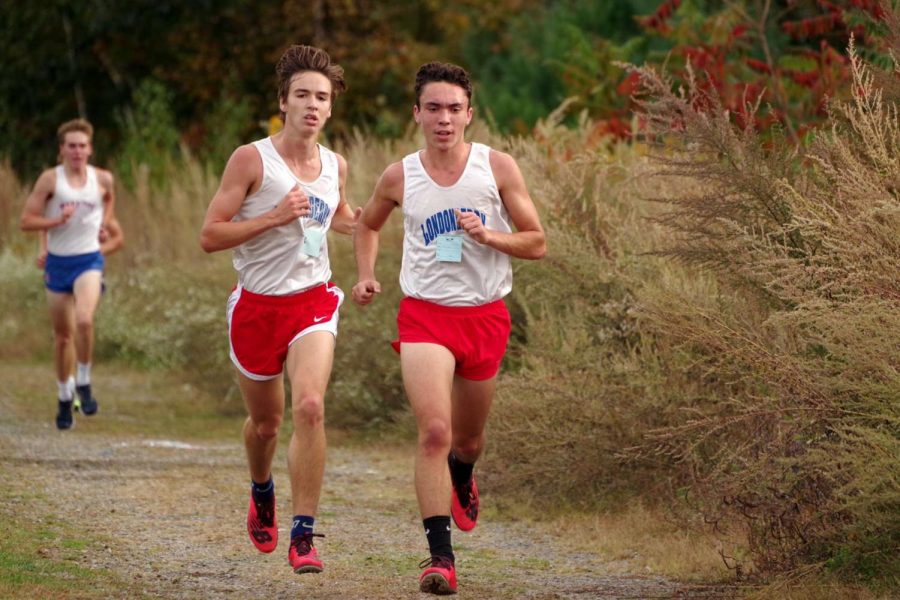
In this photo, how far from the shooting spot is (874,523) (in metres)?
6.31

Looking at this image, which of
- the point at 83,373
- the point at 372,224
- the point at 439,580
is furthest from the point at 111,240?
the point at 439,580

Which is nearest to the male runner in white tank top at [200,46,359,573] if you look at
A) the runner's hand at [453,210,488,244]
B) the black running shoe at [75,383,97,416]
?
the runner's hand at [453,210,488,244]

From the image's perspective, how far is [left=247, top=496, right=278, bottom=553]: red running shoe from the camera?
25.3 ft

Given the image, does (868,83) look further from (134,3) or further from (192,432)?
(134,3)

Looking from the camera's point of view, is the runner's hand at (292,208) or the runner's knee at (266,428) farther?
the runner's knee at (266,428)

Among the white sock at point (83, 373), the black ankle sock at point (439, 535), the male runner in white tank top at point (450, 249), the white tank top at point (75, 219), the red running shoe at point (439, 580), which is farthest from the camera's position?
the white sock at point (83, 373)

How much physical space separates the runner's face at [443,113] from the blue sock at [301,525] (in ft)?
5.44

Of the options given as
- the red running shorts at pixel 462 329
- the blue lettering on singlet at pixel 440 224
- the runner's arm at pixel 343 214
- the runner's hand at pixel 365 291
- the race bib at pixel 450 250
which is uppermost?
the runner's arm at pixel 343 214

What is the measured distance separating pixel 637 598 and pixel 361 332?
5.33 metres

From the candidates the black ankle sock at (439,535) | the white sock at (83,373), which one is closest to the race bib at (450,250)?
the black ankle sock at (439,535)

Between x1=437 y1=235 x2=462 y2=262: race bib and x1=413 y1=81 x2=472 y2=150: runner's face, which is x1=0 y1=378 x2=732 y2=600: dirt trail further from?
x1=413 y1=81 x2=472 y2=150: runner's face

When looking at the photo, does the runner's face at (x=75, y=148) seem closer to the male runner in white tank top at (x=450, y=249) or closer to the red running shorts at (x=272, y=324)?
the red running shorts at (x=272, y=324)

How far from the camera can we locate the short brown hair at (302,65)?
7605 millimetres

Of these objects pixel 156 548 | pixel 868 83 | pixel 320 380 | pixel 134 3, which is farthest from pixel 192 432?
pixel 134 3
